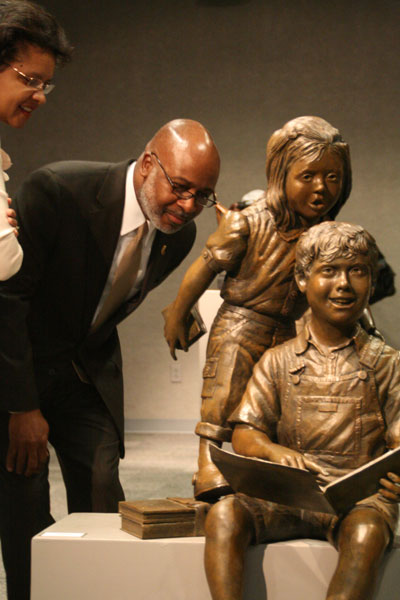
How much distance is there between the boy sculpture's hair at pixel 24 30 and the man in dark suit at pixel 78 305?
50 cm

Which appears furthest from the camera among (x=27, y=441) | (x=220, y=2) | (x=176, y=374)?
(x=176, y=374)

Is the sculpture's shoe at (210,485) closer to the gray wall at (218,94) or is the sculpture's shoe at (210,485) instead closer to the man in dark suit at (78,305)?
the man in dark suit at (78,305)

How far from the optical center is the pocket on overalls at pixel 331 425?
6.97 feet

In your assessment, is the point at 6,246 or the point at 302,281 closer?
the point at 6,246

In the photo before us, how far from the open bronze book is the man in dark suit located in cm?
78

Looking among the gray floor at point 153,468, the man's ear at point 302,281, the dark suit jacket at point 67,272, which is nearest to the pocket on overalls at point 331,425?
the man's ear at point 302,281

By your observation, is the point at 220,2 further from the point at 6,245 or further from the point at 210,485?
the point at 6,245

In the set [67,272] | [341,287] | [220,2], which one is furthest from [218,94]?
[341,287]

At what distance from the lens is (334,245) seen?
2.12 meters

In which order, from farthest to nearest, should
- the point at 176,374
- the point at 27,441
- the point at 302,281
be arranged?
1. the point at 176,374
2. the point at 27,441
3. the point at 302,281

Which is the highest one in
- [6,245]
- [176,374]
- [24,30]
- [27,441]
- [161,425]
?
[24,30]

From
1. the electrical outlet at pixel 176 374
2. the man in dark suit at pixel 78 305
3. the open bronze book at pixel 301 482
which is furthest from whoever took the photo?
the electrical outlet at pixel 176 374

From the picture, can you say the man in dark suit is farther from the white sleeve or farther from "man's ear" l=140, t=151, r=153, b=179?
the white sleeve

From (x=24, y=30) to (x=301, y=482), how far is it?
1.36m
